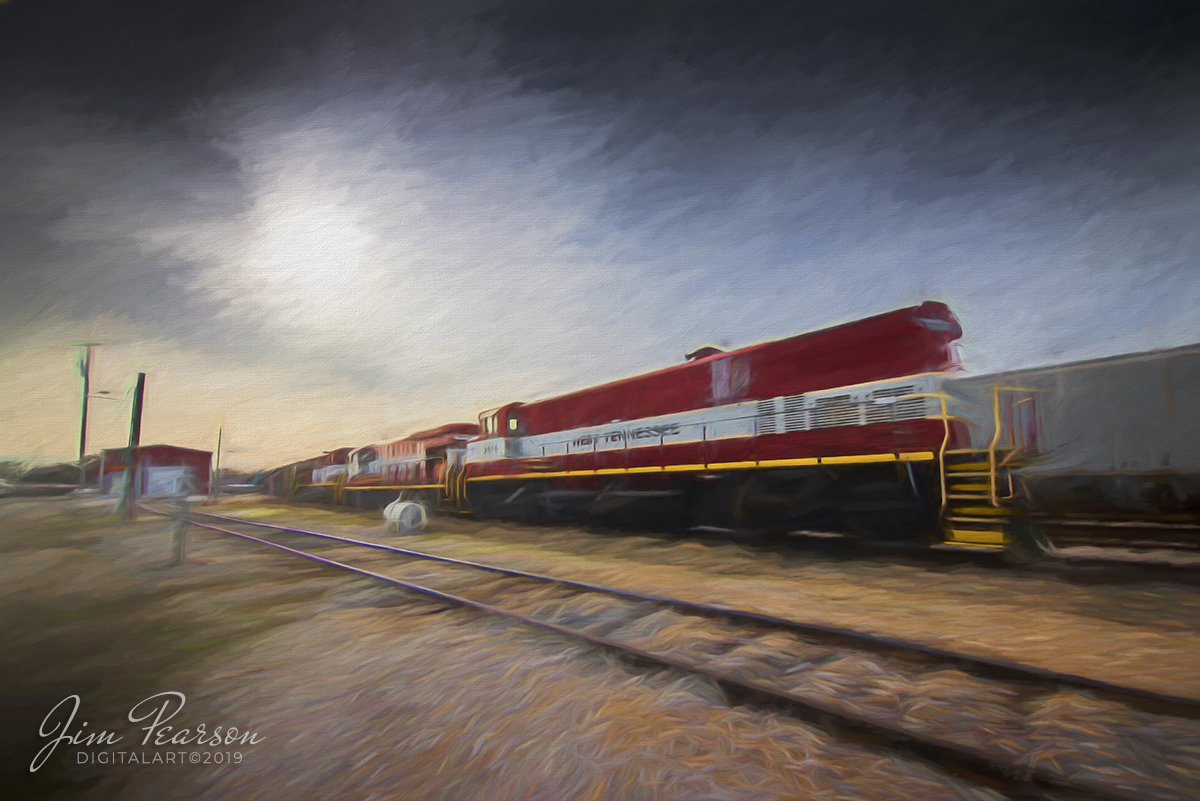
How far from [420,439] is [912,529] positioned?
1394 cm

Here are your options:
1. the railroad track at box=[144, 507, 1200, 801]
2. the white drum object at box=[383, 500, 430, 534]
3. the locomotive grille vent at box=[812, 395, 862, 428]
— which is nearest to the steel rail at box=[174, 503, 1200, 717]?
the railroad track at box=[144, 507, 1200, 801]

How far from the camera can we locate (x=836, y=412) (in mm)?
6766

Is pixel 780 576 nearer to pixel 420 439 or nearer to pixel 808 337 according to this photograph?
pixel 808 337

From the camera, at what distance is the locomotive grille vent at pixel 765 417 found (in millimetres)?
7430

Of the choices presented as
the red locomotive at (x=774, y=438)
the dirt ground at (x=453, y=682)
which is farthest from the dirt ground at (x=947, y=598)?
the red locomotive at (x=774, y=438)

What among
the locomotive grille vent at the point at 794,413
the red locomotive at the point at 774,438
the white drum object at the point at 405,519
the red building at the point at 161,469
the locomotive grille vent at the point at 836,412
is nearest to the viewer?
the red locomotive at the point at 774,438

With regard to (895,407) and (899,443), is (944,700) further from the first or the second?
(895,407)

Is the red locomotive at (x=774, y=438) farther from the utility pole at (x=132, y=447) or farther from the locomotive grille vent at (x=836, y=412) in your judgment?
the utility pole at (x=132, y=447)

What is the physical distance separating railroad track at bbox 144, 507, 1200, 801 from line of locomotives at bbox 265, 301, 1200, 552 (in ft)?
10.0

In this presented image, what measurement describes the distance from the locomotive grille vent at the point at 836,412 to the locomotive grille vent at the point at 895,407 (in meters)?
0.17

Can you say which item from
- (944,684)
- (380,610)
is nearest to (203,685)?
(380,610)

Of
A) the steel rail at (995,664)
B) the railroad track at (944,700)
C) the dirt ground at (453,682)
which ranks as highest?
the steel rail at (995,664)

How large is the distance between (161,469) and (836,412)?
40495mm

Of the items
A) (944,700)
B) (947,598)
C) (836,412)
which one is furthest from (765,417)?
(944,700)
